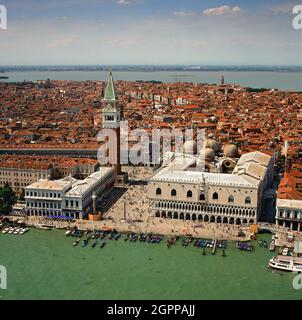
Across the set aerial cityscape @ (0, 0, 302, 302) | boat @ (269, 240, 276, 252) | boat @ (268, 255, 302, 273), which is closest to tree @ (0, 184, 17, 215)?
aerial cityscape @ (0, 0, 302, 302)

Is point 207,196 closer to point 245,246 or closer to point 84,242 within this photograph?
point 245,246

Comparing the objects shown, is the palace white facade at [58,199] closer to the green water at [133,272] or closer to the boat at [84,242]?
the green water at [133,272]

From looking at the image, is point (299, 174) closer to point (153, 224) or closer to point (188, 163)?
point (188, 163)

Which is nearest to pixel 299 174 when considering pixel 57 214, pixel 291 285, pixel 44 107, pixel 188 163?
pixel 188 163

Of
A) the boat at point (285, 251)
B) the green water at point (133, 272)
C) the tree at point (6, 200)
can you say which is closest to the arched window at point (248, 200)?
the green water at point (133, 272)

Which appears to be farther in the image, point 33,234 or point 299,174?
point 299,174
